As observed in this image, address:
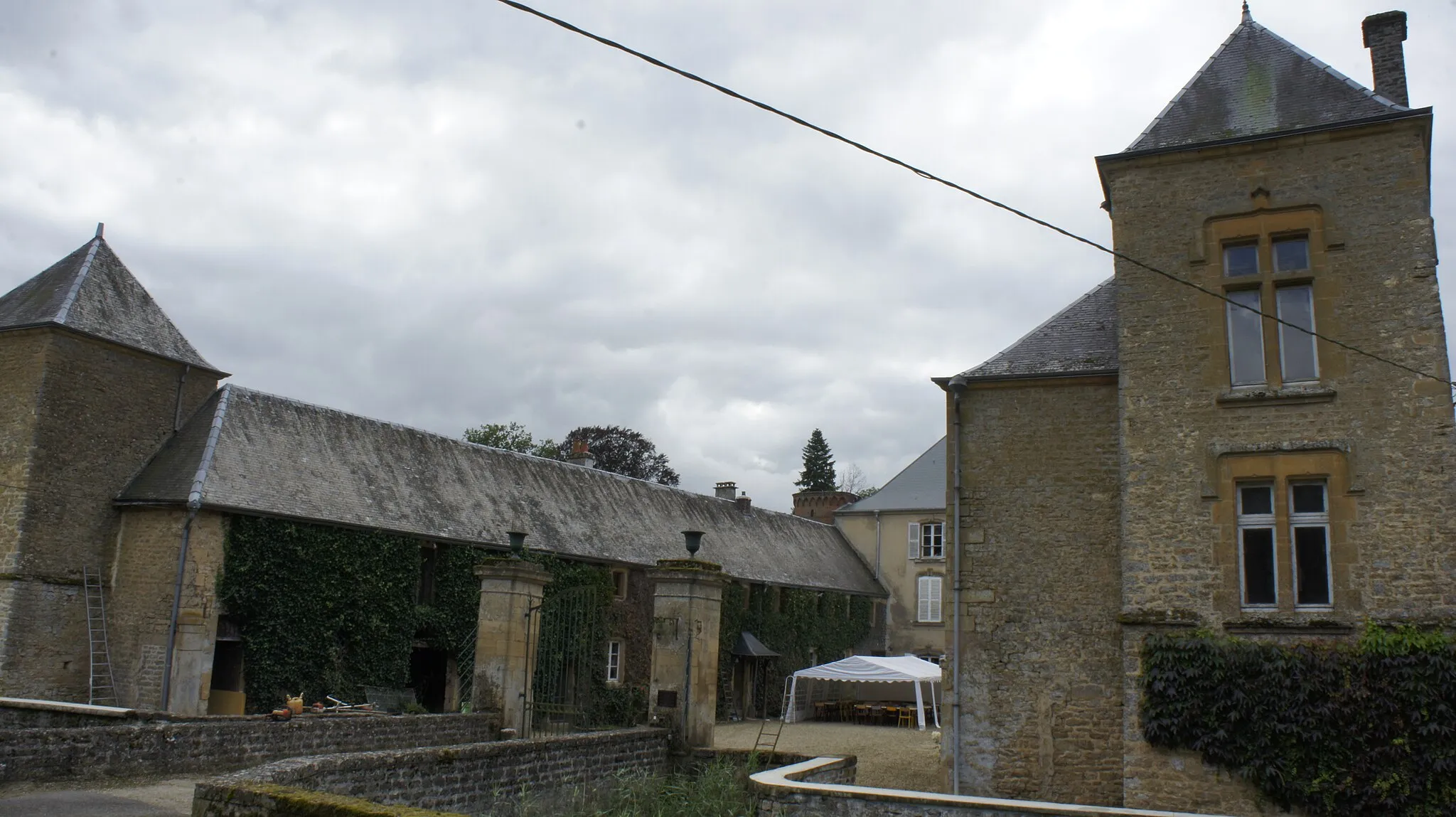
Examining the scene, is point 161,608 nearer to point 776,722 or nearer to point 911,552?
point 776,722

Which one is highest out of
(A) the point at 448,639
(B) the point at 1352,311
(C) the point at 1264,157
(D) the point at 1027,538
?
(C) the point at 1264,157

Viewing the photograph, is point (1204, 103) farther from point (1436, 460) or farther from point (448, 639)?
point (448, 639)

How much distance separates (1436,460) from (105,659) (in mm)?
20253

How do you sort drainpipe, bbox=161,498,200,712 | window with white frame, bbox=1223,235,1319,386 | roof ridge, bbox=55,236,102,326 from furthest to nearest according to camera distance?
roof ridge, bbox=55,236,102,326 < drainpipe, bbox=161,498,200,712 < window with white frame, bbox=1223,235,1319,386

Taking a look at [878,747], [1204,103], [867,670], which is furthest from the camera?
[867,670]

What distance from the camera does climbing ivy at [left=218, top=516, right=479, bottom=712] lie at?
19.2 metres

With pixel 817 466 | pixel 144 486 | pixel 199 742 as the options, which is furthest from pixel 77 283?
pixel 817 466

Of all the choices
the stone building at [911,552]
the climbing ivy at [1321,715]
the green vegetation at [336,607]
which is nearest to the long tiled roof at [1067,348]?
the climbing ivy at [1321,715]

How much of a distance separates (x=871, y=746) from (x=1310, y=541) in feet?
36.9

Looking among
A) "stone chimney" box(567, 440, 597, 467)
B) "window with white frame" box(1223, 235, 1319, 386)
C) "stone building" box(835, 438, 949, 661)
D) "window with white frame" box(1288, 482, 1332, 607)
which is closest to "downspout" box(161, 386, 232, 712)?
"stone chimney" box(567, 440, 597, 467)

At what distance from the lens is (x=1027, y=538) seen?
43.2ft

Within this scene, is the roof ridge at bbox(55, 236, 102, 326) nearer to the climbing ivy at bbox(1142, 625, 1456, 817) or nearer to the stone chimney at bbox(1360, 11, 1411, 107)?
Result: the climbing ivy at bbox(1142, 625, 1456, 817)

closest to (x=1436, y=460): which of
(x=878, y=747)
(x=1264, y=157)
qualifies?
(x=1264, y=157)

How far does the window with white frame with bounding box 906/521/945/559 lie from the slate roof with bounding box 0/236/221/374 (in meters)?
22.0
